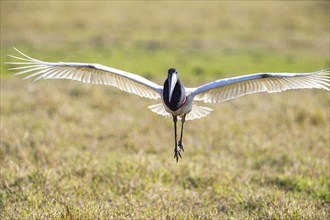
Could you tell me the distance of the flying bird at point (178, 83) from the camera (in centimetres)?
546

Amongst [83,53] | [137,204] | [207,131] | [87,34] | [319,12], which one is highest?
[319,12]

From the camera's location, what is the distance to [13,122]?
32.5 ft

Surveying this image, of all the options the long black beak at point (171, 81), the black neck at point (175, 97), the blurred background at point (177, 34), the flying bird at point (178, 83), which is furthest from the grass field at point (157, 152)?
the long black beak at point (171, 81)

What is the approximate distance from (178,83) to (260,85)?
53.9 inches

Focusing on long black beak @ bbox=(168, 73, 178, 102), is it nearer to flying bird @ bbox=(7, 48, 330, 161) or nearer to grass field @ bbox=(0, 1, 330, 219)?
flying bird @ bbox=(7, 48, 330, 161)

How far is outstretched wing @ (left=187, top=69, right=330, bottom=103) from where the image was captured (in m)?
5.72

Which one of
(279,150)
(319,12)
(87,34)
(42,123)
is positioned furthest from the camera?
(319,12)

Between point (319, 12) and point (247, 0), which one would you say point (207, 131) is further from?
point (247, 0)

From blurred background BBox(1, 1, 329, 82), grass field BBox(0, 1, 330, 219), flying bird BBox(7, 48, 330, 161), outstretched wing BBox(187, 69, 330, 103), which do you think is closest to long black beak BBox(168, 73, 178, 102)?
flying bird BBox(7, 48, 330, 161)

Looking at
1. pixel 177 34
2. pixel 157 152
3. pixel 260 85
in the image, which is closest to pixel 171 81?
pixel 260 85

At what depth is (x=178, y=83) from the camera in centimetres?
529

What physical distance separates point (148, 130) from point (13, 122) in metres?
2.53

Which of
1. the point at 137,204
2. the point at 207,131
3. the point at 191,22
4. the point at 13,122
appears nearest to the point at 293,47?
the point at 191,22

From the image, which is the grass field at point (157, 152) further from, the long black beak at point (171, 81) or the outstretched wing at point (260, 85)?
the long black beak at point (171, 81)
